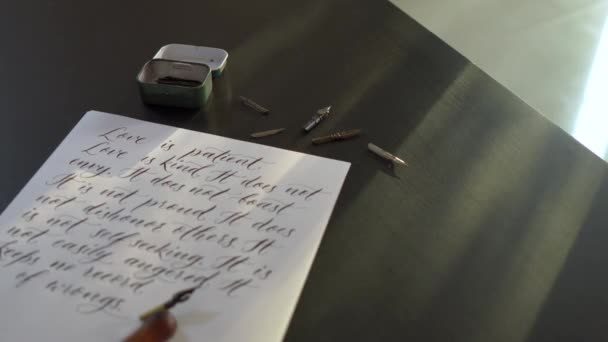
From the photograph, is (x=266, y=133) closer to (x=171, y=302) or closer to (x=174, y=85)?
(x=174, y=85)

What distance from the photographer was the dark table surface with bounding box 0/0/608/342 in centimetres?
47

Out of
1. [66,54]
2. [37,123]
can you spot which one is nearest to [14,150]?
[37,123]

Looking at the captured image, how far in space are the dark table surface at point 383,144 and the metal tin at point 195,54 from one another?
0.07 ft

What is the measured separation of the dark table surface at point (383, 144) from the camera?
1.56 feet

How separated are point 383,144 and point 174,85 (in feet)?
0.80

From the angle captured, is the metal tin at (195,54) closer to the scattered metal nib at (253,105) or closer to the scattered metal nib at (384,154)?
the scattered metal nib at (253,105)

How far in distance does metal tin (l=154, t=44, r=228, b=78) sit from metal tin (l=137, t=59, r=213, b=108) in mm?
38

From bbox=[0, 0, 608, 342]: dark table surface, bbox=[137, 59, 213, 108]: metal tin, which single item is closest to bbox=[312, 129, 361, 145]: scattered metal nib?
bbox=[0, 0, 608, 342]: dark table surface

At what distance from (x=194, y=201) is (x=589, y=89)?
1360 millimetres

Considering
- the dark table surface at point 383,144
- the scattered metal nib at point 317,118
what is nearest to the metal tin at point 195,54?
the dark table surface at point 383,144

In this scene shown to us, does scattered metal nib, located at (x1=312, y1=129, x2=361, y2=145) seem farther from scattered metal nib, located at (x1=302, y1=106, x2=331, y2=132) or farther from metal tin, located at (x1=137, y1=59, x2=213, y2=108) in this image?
metal tin, located at (x1=137, y1=59, x2=213, y2=108)

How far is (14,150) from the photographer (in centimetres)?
59

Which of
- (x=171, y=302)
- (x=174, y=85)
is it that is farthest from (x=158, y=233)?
(x=174, y=85)

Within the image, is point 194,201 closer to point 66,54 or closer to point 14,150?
point 14,150
